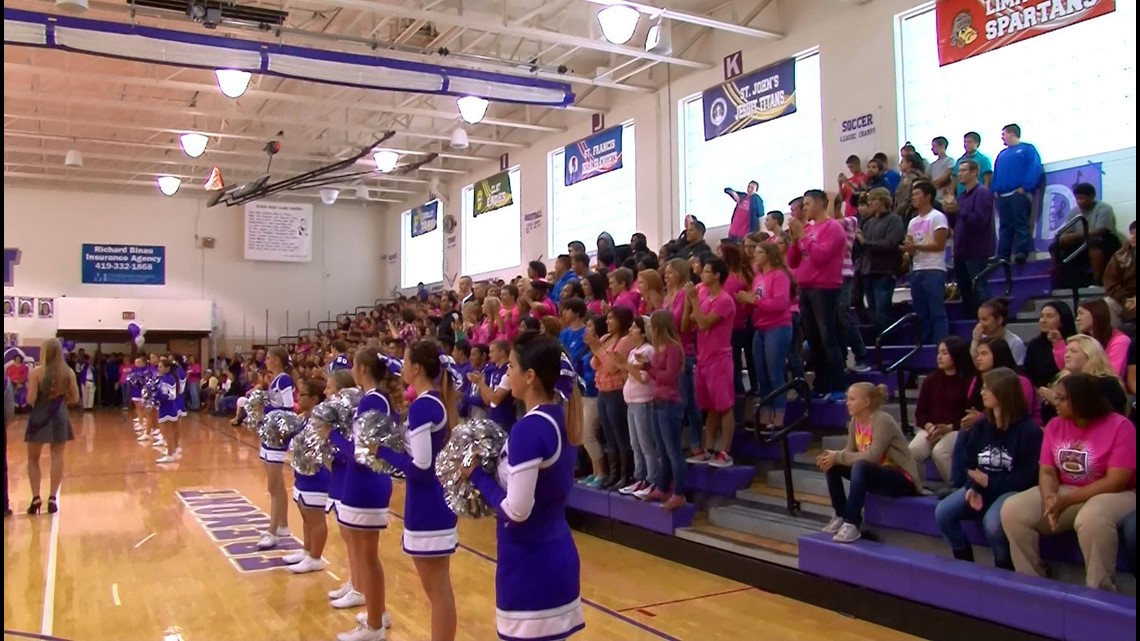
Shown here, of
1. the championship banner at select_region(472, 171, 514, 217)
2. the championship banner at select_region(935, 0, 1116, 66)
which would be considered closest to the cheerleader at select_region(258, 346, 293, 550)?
the championship banner at select_region(935, 0, 1116, 66)

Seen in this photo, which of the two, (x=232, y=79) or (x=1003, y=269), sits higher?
(x=232, y=79)

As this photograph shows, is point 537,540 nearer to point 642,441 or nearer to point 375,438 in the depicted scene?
point 375,438

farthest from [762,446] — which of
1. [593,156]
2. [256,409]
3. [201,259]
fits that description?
[201,259]

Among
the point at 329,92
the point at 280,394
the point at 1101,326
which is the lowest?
the point at 280,394

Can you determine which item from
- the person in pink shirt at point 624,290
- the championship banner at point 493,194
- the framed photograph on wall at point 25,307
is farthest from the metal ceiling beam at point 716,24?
the framed photograph on wall at point 25,307

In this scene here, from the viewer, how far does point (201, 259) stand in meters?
22.7

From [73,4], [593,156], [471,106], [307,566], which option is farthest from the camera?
[593,156]

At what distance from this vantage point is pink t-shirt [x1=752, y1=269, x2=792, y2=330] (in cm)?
623

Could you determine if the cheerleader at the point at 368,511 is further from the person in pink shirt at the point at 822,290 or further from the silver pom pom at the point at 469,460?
the person in pink shirt at the point at 822,290

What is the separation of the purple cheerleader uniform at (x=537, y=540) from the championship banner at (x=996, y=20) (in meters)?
7.66

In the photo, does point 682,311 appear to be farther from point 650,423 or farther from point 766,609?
point 766,609

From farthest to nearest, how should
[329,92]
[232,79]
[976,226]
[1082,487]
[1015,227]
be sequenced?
[329,92], [232,79], [1015,227], [976,226], [1082,487]

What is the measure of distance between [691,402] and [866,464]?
197 centimetres

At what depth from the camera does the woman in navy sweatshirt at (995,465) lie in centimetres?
419
